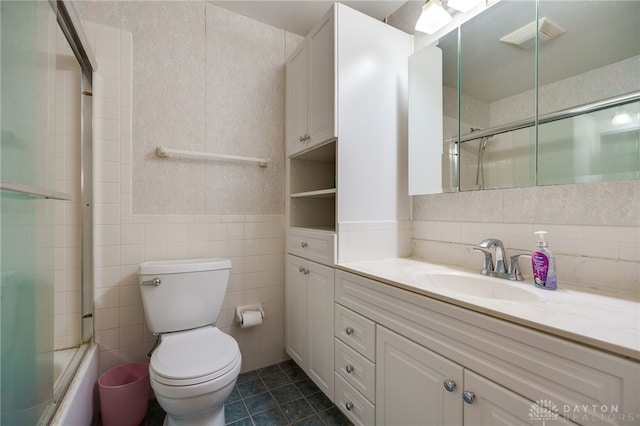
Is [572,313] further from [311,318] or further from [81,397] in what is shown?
[81,397]

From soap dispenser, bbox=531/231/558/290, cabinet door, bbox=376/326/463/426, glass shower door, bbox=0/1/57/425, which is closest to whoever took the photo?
glass shower door, bbox=0/1/57/425

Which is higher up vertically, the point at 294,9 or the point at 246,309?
the point at 294,9

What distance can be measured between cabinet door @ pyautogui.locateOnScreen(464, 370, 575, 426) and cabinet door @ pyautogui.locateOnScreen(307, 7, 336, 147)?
1.18 meters

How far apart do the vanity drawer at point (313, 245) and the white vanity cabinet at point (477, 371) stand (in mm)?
250

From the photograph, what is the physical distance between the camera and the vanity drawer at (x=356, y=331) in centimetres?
121

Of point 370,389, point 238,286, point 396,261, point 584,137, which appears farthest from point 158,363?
point 584,137

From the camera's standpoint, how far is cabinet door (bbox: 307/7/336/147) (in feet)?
4.90

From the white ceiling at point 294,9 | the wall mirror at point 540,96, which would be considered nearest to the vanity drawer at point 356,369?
the wall mirror at point 540,96

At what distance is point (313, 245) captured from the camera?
1.65 metres

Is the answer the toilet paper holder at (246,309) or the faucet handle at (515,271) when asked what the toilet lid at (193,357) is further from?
the faucet handle at (515,271)

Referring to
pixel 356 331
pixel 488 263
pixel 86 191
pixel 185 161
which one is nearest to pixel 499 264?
pixel 488 263

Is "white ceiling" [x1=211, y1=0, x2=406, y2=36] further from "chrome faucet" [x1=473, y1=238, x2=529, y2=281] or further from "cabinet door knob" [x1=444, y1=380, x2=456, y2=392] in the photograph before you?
"cabinet door knob" [x1=444, y1=380, x2=456, y2=392]

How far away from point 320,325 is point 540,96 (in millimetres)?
1480

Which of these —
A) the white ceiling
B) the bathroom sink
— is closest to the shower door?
the white ceiling
